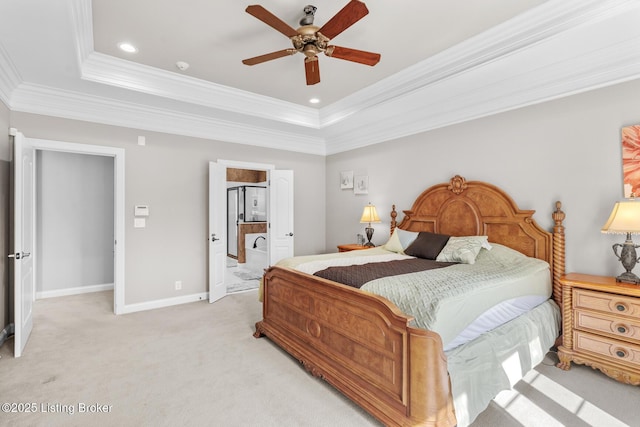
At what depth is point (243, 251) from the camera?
7836 mm

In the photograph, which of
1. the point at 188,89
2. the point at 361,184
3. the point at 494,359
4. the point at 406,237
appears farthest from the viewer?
the point at 361,184

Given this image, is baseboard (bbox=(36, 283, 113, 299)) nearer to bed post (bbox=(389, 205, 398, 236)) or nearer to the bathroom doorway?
the bathroom doorway

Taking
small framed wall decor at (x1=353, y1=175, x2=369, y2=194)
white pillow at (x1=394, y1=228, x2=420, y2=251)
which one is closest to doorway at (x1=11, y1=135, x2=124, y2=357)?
small framed wall decor at (x1=353, y1=175, x2=369, y2=194)

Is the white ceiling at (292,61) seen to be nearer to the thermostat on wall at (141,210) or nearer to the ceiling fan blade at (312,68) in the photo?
the ceiling fan blade at (312,68)

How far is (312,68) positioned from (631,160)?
2717mm

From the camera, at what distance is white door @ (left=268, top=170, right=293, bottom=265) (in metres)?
5.18

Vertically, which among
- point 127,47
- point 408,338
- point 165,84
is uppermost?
point 127,47

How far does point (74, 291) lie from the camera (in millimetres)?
5035

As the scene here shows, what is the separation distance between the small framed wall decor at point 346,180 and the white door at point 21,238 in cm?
407

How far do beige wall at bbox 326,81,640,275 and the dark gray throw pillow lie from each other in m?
0.81

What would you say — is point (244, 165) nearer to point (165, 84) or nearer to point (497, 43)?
point (165, 84)

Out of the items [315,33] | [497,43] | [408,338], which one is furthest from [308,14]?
[408,338]

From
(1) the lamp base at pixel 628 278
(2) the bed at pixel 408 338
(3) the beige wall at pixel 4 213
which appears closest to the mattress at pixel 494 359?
(2) the bed at pixel 408 338

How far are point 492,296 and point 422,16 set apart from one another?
2214 mm
